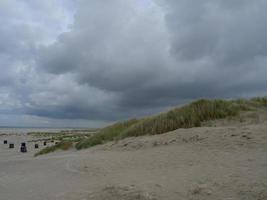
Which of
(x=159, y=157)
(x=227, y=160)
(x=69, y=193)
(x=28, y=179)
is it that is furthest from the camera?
(x=159, y=157)

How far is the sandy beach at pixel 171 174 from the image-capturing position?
529 centimetres

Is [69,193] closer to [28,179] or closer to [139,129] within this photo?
[28,179]

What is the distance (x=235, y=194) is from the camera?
486 cm

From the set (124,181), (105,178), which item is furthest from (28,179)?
(124,181)

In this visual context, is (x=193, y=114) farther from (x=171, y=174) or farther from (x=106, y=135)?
(x=171, y=174)

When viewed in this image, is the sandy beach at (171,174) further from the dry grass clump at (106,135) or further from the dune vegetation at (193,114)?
the dry grass clump at (106,135)

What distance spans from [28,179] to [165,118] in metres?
7.91

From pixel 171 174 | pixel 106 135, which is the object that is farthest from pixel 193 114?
pixel 171 174

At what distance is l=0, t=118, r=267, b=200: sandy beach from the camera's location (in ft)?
17.4

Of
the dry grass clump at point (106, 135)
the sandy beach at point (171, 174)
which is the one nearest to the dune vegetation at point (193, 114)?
the dry grass clump at point (106, 135)

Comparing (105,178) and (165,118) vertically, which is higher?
(165,118)

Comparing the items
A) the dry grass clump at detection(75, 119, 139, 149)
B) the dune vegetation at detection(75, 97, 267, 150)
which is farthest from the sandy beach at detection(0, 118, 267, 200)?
the dry grass clump at detection(75, 119, 139, 149)

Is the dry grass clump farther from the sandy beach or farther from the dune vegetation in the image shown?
the sandy beach

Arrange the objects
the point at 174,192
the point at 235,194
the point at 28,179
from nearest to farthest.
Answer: the point at 235,194 < the point at 174,192 < the point at 28,179
